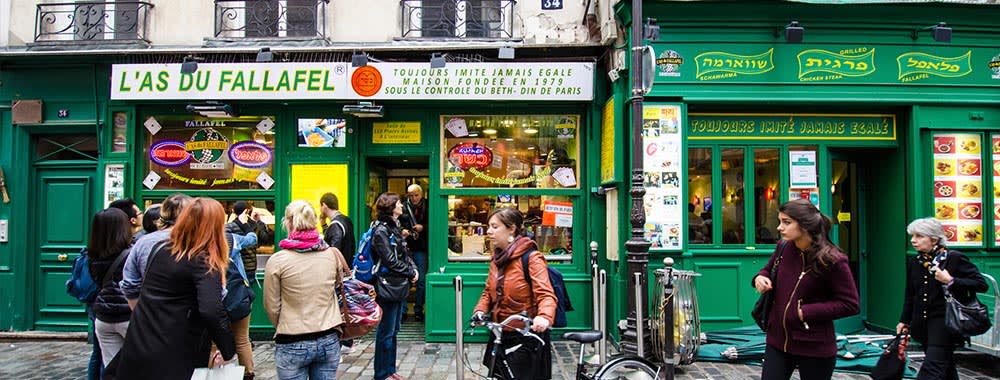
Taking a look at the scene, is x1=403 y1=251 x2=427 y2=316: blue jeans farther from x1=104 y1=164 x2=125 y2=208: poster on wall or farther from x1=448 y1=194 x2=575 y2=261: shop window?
x1=104 y1=164 x2=125 y2=208: poster on wall

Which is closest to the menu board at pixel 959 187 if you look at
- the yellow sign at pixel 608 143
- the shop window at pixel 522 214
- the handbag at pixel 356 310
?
the yellow sign at pixel 608 143

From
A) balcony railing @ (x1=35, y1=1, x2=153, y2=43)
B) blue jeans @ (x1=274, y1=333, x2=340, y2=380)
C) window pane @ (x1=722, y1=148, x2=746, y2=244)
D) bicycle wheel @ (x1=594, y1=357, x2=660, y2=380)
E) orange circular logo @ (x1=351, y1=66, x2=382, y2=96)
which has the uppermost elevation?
balcony railing @ (x1=35, y1=1, x2=153, y2=43)

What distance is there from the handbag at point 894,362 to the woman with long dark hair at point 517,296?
2956 millimetres

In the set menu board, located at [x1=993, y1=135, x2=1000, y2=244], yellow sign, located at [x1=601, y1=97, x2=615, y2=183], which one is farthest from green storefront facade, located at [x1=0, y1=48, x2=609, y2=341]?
menu board, located at [x1=993, y1=135, x2=1000, y2=244]

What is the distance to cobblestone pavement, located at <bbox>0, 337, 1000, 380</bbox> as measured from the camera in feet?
21.0

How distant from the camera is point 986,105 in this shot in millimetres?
7602

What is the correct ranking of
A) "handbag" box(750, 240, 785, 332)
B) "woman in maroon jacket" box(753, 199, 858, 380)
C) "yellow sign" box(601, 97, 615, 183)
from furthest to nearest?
"yellow sign" box(601, 97, 615, 183) → "handbag" box(750, 240, 785, 332) → "woman in maroon jacket" box(753, 199, 858, 380)

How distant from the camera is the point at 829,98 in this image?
749 centimetres

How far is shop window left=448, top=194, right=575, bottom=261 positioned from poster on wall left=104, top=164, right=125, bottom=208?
4.52 m

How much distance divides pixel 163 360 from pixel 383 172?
629cm

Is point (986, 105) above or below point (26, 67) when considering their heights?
below

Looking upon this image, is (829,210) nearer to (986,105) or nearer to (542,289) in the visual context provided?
(986,105)

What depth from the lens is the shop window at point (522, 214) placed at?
27.0 feet

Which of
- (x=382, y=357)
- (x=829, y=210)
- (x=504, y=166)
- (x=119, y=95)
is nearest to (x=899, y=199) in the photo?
(x=829, y=210)
